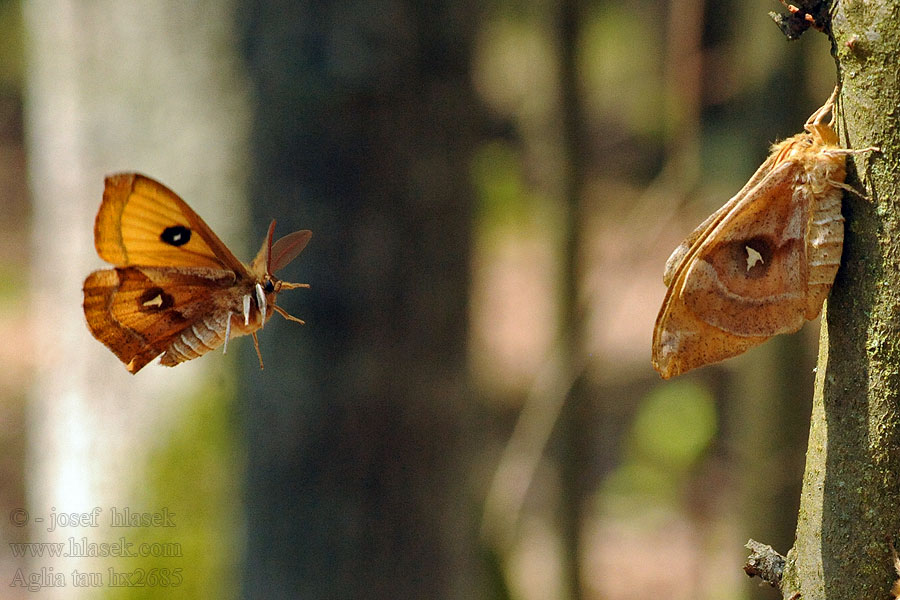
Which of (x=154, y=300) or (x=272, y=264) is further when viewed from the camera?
(x=154, y=300)

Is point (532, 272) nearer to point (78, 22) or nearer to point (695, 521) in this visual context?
point (695, 521)

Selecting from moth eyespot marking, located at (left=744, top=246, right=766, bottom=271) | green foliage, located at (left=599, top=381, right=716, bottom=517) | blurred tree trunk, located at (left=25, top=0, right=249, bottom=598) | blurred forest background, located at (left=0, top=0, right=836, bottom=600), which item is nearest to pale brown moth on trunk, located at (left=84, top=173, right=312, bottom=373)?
moth eyespot marking, located at (left=744, top=246, right=766, bottom=271)

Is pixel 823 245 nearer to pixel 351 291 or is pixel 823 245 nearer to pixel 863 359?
pixel 863 359

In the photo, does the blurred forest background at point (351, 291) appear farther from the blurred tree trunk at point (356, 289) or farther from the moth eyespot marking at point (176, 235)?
the moth eyespot marking at point (176, 235)

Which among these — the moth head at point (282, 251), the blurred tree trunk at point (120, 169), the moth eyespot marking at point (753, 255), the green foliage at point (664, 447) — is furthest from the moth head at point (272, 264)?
the green foliage at point (664, 447)

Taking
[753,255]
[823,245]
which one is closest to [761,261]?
[753,255]

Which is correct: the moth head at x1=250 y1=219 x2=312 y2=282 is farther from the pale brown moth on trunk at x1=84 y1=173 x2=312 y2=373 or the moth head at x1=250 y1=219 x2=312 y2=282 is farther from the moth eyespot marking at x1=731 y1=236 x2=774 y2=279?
the moth eyespot marking at x1=731 y1=236 x2=774 y2=279

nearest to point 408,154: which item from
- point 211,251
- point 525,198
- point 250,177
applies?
point 250,177

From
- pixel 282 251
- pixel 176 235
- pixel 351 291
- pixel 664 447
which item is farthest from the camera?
pixel 664 447
